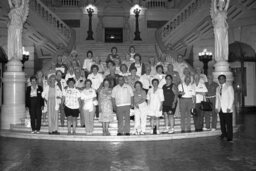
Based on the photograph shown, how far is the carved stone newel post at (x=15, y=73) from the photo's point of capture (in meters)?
11.4

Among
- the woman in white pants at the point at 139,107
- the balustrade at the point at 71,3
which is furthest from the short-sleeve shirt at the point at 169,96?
the balustrade at the point at 71,3

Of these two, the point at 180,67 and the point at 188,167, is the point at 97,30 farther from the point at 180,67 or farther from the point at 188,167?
the point at 188,167

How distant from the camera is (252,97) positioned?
62.1 ft

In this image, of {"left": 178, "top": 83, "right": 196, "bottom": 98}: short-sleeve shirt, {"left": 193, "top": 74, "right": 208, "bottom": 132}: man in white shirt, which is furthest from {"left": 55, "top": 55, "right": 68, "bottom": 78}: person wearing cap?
{"left": 193, "top": 74, "right": 208, "bottom": 132}: man in white shirt

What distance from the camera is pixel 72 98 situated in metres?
9.42

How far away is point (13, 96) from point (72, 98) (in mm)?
3269

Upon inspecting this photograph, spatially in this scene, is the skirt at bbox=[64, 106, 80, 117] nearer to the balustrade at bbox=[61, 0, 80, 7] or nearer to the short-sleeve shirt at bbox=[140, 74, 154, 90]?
the short-sleeve shirt at bbox=[140, 74, 154, 90]

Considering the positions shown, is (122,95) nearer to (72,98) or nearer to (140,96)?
(140,96)

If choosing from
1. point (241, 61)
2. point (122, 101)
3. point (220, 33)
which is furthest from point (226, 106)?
point (241, 61)

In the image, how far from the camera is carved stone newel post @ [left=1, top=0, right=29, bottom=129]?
11.4 meters

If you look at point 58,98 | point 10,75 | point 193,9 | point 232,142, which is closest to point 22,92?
point 10,75

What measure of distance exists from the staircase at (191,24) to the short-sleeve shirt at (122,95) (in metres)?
7.36

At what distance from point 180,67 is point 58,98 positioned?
558cm

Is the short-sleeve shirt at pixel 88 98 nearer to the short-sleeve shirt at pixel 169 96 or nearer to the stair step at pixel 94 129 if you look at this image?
the stair step at pixel 94 129
